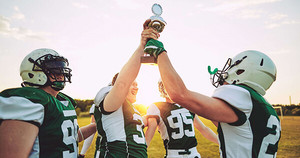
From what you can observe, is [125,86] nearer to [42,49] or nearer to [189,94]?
[189,94]

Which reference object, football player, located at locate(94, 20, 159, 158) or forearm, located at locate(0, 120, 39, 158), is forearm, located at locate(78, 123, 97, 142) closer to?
football player, located at locate(94, 20, 159, 158)

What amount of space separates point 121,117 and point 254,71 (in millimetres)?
1754

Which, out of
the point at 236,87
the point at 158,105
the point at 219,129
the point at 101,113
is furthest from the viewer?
the point at 158,105

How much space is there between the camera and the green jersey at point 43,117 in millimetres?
1938

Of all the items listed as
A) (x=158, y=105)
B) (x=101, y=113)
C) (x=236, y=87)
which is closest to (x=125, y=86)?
(x=101, y=113)

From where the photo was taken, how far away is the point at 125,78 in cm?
258

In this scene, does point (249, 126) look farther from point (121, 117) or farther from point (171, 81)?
point (121, 117)

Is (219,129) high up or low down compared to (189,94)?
down

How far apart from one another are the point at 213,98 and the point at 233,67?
0.65 meters

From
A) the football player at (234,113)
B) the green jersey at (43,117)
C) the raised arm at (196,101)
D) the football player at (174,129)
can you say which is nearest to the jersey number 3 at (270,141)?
the football player at (234,113)

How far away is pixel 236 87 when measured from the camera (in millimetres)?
2066

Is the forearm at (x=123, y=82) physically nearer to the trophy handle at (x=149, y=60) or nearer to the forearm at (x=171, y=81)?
the trophy handle at (x=149, y=60)

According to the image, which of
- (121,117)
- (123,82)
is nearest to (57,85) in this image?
(123,82)

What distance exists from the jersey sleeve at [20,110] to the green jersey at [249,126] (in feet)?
5.65
